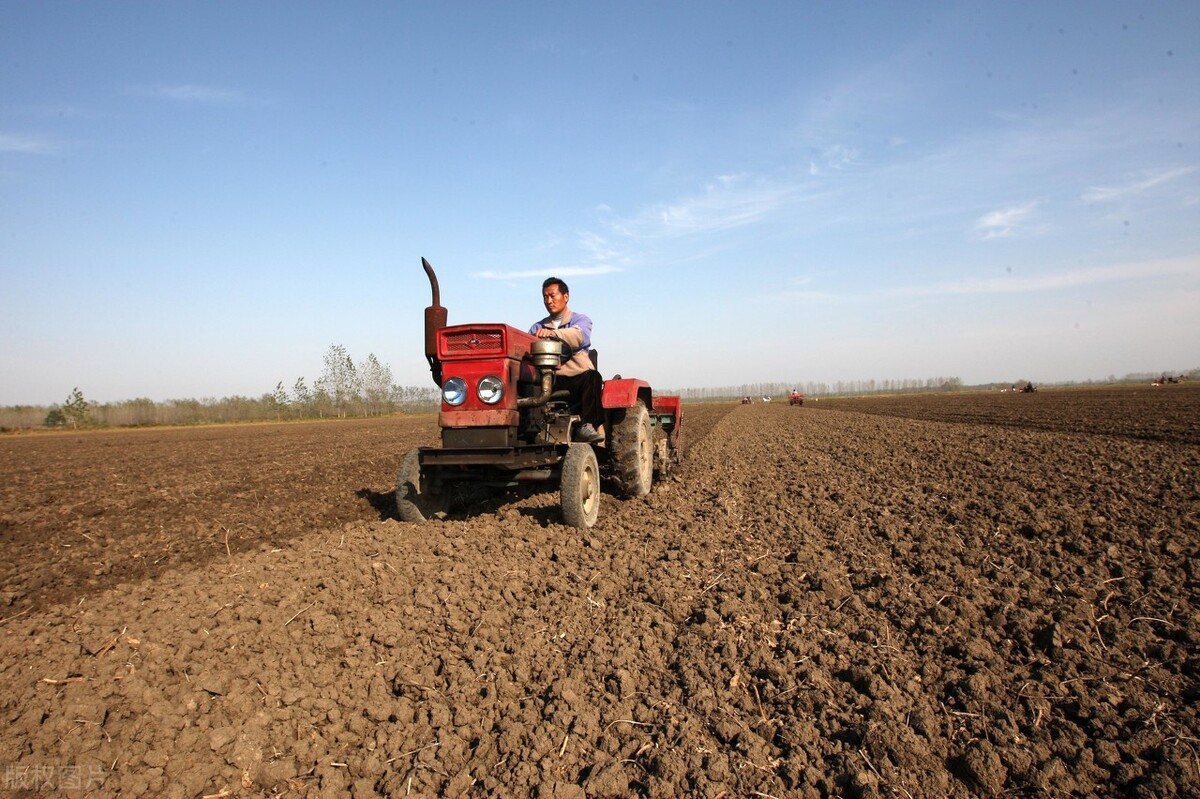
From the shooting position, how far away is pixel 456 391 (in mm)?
5277

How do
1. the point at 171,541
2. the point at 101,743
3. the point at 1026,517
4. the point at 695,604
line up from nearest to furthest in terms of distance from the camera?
the point at 101,743 → the point at 695,604 → the point at 1026,517 → the point at 171,541

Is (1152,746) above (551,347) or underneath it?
underneath

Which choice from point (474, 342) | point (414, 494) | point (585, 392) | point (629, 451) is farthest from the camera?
point (629, 451)

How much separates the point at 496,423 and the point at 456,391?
475mm

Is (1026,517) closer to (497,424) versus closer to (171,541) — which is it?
(497,424)

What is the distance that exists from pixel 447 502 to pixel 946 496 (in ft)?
17.1

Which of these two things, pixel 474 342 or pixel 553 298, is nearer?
pixel 474 342

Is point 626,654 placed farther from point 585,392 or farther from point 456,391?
point 585,392

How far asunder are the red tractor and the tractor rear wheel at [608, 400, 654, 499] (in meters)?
0.56

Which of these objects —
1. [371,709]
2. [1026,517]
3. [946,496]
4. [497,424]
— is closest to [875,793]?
[371,709]

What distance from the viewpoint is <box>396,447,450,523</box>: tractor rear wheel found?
560 cm

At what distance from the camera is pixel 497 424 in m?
5.12

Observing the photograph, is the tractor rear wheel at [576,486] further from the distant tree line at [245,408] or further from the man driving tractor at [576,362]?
the distant tree line at [245,408]

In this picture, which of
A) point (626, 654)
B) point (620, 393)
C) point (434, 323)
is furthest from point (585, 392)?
point (626, 654)
